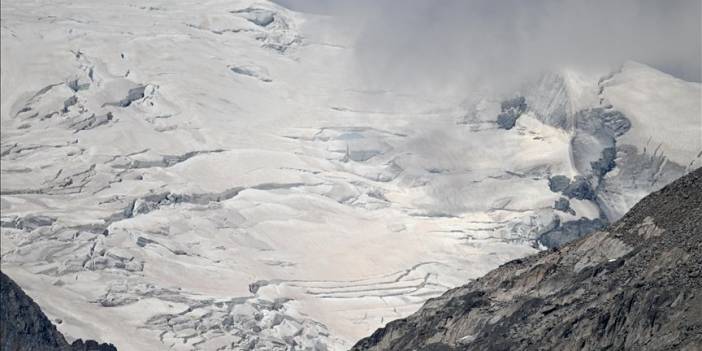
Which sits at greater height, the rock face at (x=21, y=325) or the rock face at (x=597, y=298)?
the rock face at (x=597, y=298)

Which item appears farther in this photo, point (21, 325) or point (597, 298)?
point (21, 325)

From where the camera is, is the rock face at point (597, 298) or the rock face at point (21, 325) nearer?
the rock face at point (597, 298)

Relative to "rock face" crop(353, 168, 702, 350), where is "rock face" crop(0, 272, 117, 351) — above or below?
below

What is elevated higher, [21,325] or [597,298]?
[597,298]

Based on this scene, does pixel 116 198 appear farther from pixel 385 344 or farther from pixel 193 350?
pixel 385 344

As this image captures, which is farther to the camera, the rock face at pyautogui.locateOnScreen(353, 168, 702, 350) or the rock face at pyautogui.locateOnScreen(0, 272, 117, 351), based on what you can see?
the rock face at pyautogui.locateOnScreen(0, 272, 117, 351)
